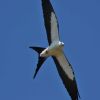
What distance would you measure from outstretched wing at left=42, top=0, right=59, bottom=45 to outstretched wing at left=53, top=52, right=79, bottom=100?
3.08 feet

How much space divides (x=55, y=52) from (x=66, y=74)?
1566 mm

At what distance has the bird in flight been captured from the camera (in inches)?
2156

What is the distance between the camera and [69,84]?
182ft

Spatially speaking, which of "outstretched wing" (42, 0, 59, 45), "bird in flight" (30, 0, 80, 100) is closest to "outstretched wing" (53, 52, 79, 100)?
"bird in flight" (30, 0, 80, 100)

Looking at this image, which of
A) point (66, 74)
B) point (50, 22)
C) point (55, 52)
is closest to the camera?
point (55, 52)

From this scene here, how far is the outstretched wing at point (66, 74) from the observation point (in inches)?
2170

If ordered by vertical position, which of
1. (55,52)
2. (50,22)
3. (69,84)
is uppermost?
(50,22)

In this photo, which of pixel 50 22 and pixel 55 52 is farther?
pixel 50 22

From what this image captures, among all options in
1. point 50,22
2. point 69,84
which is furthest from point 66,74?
point 50,22

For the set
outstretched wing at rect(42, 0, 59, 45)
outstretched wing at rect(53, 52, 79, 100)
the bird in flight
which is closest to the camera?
the bird in flight

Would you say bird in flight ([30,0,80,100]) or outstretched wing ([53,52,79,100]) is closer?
bird in flight ([30,0,80,100])

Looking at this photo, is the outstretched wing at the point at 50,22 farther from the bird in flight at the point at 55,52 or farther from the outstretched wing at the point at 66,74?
the outstretched wing at the point at 66,74

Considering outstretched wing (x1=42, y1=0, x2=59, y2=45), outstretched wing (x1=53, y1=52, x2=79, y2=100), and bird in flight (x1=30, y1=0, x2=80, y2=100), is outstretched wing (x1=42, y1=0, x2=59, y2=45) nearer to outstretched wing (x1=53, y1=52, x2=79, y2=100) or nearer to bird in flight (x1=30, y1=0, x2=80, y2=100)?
bird in flight (x1=30, y1=0, x2=80, y2=100)

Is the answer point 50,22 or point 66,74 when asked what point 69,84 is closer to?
point 66,74
